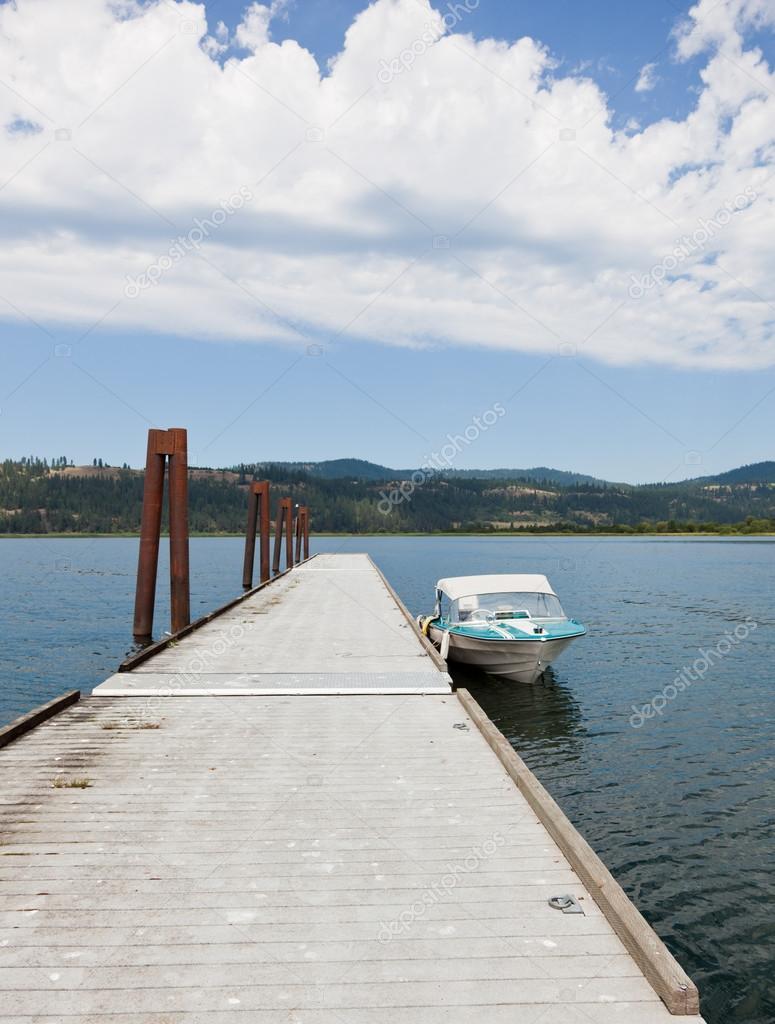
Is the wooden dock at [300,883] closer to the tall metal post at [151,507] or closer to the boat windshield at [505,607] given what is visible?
the tall metal post at [151,507]

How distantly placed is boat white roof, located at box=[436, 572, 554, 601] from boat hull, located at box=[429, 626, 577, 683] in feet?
4.61

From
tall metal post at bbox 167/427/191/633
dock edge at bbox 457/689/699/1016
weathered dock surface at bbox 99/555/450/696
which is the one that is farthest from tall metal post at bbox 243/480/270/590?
dock edge at bbox 457/689/699/1016

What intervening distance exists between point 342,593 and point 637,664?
12.5m

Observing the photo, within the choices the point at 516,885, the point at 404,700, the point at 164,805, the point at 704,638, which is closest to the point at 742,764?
the point at 404,700

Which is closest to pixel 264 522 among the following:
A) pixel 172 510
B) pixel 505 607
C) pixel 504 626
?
pixel 172 510

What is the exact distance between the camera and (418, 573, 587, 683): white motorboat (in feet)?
61.5

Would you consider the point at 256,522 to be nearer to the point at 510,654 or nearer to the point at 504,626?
the point at 504,626

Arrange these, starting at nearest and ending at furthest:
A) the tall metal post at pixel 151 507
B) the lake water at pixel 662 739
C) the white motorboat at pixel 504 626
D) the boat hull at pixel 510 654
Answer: the lake water at pixel 662 739 → the boat hull at pixel 510 654 → the white motorboat at pixel 504 626 → the tall metal post at pixel 151 507

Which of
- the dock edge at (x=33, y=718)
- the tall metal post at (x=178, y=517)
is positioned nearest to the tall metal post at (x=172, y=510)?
the tall metal post at (x=178, y=517)

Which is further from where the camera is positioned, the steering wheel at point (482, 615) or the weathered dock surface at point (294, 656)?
the steering wheel at point (482, 615)

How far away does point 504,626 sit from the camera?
19406 mm

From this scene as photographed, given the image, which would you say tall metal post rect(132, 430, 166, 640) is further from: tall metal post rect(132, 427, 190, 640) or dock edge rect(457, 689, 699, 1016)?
dock edge rect(457, 689, 699, 1016)

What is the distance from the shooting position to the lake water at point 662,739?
8.27 meters

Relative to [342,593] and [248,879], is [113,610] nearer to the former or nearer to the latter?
[342,593]
